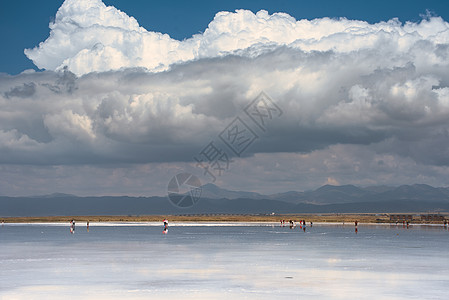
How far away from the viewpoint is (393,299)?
25.0m

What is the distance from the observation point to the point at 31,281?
1195 inches

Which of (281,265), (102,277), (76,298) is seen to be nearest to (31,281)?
(102,277)

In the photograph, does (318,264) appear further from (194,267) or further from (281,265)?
(194,267)

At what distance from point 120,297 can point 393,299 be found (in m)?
11.4

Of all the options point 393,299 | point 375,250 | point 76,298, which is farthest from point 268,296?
point 375,250

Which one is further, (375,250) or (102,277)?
(375,250)

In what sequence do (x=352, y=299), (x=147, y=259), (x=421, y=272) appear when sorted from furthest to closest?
(x=147, y=259) < (x=421, y=272) < (x=352, y=299)

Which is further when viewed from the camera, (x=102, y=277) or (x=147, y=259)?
(x=147, y=259)

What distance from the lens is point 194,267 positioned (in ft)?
121

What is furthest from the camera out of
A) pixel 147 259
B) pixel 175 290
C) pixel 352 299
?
pixel 147 259

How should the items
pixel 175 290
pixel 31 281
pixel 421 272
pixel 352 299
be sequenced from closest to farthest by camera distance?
1. pixel 352 299
2. pixel 175 290
3. pixel 31 281
4. pixel 421 272

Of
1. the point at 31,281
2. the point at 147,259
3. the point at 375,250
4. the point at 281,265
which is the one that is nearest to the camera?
the point at 31,281

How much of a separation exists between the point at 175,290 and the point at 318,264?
48.0 feet

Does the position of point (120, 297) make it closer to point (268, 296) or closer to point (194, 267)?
point (268, 296)
